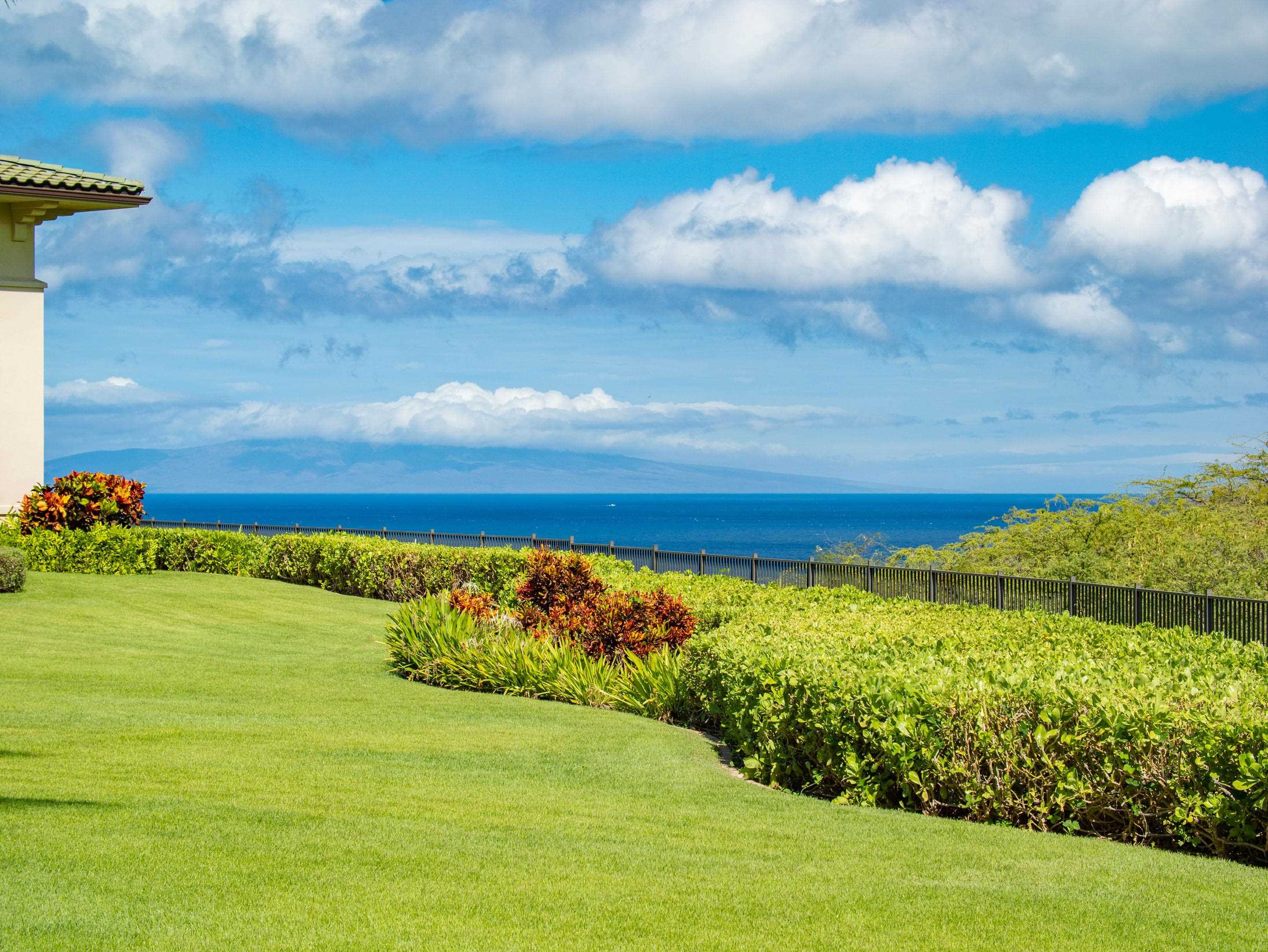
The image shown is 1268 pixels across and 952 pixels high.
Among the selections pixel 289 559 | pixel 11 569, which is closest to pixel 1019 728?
pixel 11 569

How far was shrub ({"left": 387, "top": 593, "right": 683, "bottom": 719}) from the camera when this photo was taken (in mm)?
12039

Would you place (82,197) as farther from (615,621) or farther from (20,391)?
(615,621)

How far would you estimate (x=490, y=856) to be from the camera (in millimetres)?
6262

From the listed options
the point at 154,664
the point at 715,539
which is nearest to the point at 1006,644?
the point at 154,664

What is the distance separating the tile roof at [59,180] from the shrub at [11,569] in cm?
640

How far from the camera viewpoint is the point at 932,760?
7715 mm

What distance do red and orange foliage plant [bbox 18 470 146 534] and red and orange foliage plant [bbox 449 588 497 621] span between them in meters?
8.90

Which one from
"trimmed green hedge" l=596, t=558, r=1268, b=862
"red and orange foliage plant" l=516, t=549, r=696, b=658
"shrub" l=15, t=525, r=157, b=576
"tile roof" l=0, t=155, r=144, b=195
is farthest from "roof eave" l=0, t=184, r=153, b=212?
"trimmed green hedge" l=596, t=558, r=1268, b=862

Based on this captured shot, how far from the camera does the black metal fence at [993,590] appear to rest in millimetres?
13812

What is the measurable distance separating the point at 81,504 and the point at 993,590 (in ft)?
53.1

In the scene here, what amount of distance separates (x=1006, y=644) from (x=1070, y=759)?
302 cm

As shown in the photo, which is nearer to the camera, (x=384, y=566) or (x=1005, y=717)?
(x=1005, y=717)

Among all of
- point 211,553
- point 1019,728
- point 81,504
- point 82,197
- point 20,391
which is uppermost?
point 82,197

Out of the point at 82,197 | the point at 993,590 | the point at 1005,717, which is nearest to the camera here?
the point at 1005,717
